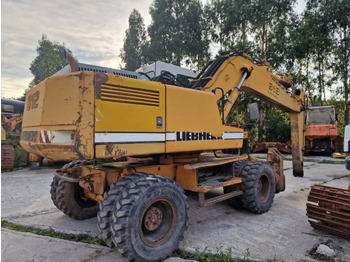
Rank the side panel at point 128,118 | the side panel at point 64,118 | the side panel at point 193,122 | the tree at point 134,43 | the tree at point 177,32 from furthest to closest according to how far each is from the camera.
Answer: the tree at point 134,43 < the tree at point 177,32 < the side panel at point 193,122 < the side panel at point 128,118 < the side panel at point 64,118

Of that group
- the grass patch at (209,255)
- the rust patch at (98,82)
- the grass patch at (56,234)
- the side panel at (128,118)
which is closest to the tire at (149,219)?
the grass patch at (209,255)

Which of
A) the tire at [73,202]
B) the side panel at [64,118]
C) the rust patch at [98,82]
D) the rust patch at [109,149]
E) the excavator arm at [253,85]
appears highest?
the excavator arm at [253,85]

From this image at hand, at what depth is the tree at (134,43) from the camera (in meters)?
28.4

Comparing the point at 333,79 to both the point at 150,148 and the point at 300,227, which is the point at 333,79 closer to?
the point at 300,227

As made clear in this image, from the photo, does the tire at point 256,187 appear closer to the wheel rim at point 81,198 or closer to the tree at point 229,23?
A: the wheel rim at point 81,198

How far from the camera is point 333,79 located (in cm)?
1919

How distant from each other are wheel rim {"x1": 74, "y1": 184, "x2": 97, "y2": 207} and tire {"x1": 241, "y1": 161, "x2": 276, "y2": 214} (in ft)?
8.29

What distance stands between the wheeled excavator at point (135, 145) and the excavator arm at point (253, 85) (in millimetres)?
40

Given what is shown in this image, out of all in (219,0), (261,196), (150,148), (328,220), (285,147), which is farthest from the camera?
(219,0)

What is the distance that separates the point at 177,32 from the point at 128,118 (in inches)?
864

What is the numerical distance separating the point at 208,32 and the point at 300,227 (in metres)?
21.3

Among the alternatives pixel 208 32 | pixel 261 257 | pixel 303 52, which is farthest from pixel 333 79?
pixel 261 257

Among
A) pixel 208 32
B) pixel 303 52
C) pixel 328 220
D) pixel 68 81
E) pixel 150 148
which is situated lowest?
Result: pixel 328 220

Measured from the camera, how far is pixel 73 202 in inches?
176
